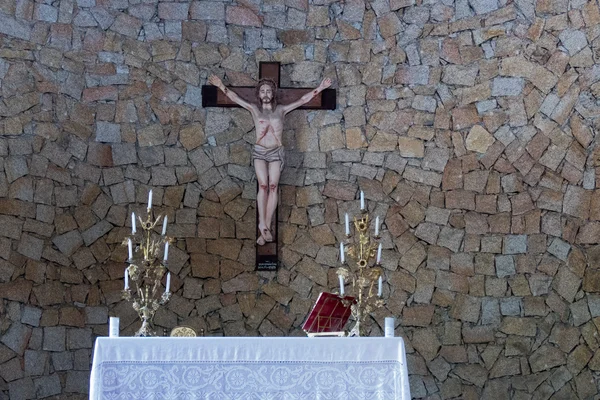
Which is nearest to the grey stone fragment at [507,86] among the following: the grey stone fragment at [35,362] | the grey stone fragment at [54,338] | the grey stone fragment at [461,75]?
the grey stone fragment at [461,75]

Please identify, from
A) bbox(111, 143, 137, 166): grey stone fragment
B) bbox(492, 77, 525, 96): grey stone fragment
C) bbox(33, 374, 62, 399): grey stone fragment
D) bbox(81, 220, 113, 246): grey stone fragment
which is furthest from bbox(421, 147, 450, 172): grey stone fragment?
bbox(33, 374, 62, 399): grey stone fragment

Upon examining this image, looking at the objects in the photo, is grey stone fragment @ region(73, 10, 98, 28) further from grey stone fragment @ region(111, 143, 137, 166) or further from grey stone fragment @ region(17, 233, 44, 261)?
grey stone fragment @ region(17, 233, 44, 261)

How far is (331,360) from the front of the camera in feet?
15.4

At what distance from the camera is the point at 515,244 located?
7402 millimetres

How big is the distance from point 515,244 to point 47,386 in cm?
316

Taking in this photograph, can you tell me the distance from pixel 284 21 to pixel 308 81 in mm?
453

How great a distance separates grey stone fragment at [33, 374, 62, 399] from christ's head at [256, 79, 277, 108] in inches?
88.1

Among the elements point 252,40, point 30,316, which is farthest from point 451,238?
point 30,316

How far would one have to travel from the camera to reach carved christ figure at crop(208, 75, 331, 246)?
24.4ft

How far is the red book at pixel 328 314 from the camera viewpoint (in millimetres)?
5254

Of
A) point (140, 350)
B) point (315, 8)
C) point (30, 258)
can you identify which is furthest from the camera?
point (315, 8)

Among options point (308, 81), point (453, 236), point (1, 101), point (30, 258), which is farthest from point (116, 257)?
point (453, 236)

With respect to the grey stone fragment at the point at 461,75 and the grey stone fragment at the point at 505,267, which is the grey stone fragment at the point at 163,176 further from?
the grey stone fragment at the point at 505,267

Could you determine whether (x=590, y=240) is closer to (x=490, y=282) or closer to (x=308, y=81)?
(x=490, y=282)
